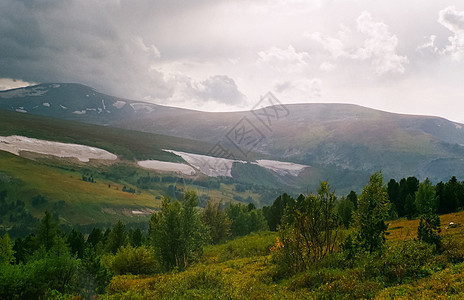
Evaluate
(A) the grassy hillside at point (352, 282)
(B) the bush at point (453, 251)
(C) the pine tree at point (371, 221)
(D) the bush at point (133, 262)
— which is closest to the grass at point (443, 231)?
(C) the pine tree at point (371, 221)

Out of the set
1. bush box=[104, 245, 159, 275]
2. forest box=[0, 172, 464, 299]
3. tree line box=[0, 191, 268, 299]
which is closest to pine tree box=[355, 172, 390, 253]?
forest box=[0, 172, 464, 299]

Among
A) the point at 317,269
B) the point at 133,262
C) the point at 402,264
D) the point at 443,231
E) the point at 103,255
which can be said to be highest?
the point at 402,264

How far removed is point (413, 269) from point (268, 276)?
1145cm

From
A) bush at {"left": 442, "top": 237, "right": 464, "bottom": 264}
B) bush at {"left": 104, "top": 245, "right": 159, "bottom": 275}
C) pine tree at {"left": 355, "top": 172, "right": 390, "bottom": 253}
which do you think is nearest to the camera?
bush at {"left": 442, "top": 237, "right": 464, "bottom": 264}

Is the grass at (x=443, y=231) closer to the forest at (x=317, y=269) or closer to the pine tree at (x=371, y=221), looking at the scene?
the pine tree at (x=371, y=221)

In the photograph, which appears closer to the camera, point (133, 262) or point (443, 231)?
point (443, 231)

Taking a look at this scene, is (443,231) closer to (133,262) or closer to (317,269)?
(317,269)

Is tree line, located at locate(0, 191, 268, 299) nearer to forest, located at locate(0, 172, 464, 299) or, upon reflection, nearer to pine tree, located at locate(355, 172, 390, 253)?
forest, located at locate(0, 172, 464, 299)

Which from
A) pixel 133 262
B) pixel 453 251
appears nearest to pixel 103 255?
pixel 133 262

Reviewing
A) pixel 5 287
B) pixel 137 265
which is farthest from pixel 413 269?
pixel 137 265

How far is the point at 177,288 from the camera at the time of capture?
23625 millimetres

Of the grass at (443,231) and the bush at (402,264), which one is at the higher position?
the bush at (402,264)

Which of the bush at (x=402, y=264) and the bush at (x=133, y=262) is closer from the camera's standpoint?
the bush at (x=402, y=264)

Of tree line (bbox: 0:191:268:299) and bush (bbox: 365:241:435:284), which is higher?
bush (bbox: 365:241:435:284)
